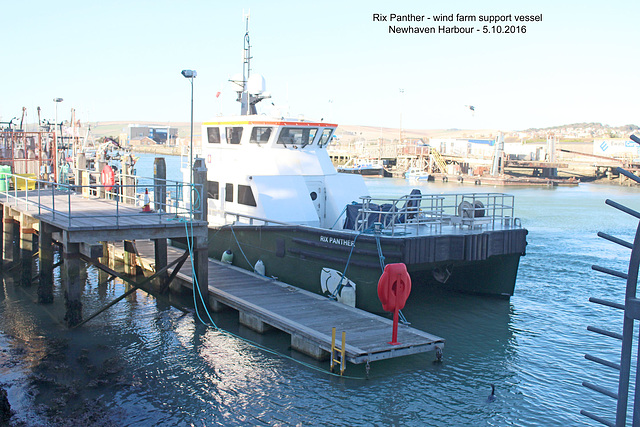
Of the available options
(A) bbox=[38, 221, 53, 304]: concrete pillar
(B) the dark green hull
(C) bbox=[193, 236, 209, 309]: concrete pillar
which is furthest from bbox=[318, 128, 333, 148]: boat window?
(A) bbox=[38, 221, 53, 304]: concrete pillar

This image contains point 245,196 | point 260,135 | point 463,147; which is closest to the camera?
point 245,196

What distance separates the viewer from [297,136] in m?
16.5

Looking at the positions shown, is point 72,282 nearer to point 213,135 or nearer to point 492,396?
point 213,135

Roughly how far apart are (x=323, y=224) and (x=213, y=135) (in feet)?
14.4

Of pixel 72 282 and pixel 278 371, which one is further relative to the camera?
pixel 72 282

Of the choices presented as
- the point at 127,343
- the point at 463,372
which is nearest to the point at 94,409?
the point at 127,343

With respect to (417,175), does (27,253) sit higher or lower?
lower

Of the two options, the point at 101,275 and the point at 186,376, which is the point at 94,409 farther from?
the point at 101,275

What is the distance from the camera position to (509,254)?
14.0 meters

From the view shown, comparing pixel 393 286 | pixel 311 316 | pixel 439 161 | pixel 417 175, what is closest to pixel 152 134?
pixel 439 161

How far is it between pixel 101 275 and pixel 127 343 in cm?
623

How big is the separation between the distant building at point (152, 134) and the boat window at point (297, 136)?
166 m

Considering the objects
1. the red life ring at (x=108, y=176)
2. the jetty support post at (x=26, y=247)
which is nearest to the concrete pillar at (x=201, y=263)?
the jetty support post at (x=26, y=247)

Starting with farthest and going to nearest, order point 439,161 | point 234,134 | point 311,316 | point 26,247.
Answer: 1. point 439,161
2. point 234,134
3. point 26,247
4. point 311,316
